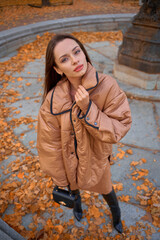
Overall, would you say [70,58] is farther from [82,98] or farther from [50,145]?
[50,145]

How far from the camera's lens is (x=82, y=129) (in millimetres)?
1380

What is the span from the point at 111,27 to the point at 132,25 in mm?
5164

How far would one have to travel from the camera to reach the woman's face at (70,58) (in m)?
1.30

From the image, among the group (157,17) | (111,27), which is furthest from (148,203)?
(111,27)

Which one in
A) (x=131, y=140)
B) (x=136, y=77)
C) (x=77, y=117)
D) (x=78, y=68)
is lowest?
(x=131, y=140)

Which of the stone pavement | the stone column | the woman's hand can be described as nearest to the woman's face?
the woman's hand

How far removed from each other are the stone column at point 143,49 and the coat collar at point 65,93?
9.58ft

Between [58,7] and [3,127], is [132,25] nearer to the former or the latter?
[3,127]

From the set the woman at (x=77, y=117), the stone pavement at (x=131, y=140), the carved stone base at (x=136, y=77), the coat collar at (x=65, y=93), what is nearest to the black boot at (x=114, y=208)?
the stone pavement at (x=131, y=140)

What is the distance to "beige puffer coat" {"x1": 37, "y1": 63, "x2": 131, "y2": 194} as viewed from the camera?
4.25 feet

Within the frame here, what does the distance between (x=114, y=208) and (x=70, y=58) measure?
153 cm

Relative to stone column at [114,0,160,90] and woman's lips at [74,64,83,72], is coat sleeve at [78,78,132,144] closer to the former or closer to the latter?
woman's lips at [74,64,83,72]

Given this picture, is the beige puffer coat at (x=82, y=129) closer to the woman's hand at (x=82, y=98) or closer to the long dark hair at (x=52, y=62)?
the woman's hand at (x=82, y=98)

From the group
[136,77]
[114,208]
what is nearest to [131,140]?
[114,208]
